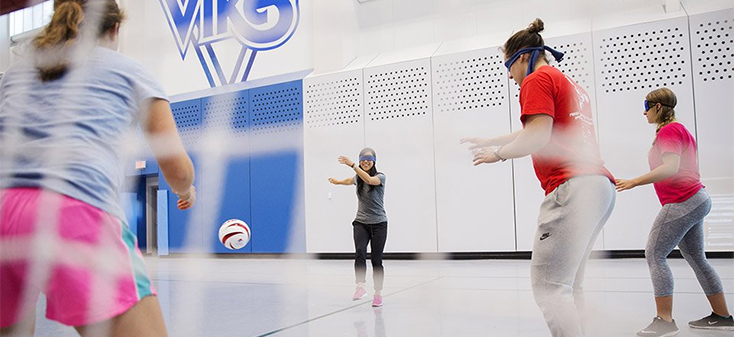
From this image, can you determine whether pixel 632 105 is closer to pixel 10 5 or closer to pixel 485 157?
pixel 485 157

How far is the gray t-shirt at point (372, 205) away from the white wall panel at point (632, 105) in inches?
42.2

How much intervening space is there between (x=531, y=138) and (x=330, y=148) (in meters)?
1.52

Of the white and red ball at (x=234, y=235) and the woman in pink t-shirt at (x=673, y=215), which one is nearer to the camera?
the woman in pink t-shirt at (x=673, y=215)

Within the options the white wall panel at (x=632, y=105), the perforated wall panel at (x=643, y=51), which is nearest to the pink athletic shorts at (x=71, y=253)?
the perforated wall panel at (x=643, y=51)

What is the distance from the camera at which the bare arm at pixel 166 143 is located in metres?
0.62

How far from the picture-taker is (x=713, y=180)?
111 inches

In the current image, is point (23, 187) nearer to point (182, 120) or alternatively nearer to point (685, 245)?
point (182, 120)

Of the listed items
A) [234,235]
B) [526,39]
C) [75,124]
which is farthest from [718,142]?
[75,124]

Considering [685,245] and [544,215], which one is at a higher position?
[544,215]

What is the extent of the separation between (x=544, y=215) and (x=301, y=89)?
0.78m

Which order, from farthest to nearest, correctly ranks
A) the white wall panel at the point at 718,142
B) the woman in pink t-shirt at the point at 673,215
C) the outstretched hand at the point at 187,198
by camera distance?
1. the white wall panel at the point at 718,142
2. the woman in pink t-shirt at the point at 673,215
3. the outstretched hand at the point at 187,198

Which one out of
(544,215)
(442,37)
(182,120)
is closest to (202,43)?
(182,120)

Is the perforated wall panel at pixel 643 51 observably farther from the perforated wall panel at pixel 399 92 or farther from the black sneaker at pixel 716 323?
the black sneaker at pixel 716 323

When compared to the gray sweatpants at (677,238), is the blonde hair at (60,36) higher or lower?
higher
